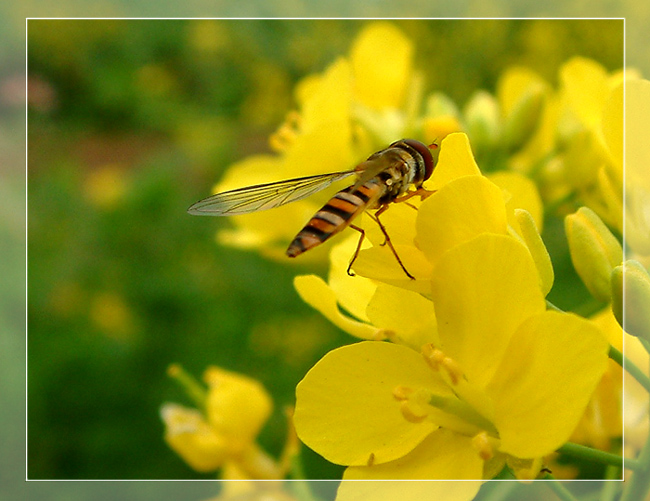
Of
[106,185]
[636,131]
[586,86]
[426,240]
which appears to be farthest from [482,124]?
[106,185]

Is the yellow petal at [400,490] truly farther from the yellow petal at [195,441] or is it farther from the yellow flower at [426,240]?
the yellow petal at [195,441]

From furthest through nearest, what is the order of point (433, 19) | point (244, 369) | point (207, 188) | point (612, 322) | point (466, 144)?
point (207, 188)
point (433, 19)
point (244, 369)
point (612, 322)
point (466, 144)

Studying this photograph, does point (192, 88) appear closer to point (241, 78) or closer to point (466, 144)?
point (241, 78)

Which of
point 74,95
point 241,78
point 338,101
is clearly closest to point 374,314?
point 338,101

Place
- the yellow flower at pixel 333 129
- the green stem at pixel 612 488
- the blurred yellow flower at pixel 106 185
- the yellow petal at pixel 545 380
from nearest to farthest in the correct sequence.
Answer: the yellow petal at pixel 545 380 < the green stem at pixel 612 488 < the yellow flower at pixel 333 129 < the blurred yellow flower at pixel 106 185

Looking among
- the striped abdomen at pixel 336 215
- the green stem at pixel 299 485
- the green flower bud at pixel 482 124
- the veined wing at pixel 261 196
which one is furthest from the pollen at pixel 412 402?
the green flower bud at pixel 482 124
